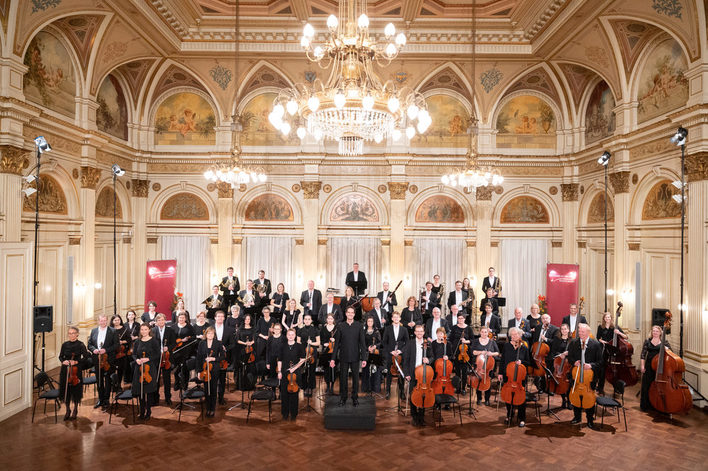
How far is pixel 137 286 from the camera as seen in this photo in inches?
564

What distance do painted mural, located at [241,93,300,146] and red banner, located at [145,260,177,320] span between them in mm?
4694

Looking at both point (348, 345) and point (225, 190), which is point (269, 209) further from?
point (348, 345)

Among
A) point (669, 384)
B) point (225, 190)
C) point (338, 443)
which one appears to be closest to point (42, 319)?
point (338, 443)

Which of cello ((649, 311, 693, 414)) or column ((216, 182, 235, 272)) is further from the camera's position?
column ((216, 182, 235, 272))

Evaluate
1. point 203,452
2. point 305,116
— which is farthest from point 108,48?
point 203,452

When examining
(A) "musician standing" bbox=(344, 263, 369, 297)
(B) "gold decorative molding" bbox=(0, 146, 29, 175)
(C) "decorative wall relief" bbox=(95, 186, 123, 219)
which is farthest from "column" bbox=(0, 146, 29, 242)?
(A) "musician standing" bbox=(344, 263, 369, 297)

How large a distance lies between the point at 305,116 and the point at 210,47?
25.4ft

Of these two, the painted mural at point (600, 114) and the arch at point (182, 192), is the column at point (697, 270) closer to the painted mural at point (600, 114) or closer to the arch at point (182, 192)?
the painted mural at point (600, 114)

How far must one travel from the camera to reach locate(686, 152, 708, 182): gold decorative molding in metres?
8.70

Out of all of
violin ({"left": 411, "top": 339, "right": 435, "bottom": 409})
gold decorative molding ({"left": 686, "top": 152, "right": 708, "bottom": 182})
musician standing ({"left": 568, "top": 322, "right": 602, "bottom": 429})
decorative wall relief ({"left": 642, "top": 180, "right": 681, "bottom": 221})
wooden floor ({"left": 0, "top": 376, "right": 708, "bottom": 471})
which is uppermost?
gold decorative molding ({"left": 686, "top": 152, "right": 708, "bottom": 182})

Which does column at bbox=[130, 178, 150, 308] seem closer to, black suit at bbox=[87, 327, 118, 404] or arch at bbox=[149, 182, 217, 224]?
arch at bbox=[149, 182, 217, 224]

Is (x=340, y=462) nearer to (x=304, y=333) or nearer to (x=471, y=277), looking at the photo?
(x=304, y=333)

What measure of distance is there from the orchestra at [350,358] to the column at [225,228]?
4.77 metres

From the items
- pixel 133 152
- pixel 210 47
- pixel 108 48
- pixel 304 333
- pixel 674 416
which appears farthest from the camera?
pixel 133 152
